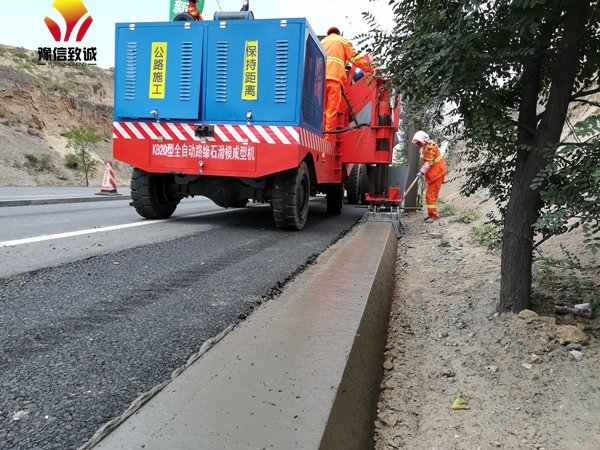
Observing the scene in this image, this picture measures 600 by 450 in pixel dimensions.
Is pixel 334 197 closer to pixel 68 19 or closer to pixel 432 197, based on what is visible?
pixel 432 197

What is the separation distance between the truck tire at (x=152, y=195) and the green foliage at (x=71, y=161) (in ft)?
58.9

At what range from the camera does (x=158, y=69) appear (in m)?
5.77

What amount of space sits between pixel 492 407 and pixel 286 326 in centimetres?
90

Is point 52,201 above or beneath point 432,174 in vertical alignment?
beneath

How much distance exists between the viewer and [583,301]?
2.57 meters

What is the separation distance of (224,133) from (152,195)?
142cm

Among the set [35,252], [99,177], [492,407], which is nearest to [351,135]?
[35,252]

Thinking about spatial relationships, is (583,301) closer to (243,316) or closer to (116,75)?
(243,316)

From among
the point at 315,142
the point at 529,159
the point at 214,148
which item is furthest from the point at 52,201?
the point at 529,159

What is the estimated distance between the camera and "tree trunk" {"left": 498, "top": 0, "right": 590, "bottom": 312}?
2.08 metres

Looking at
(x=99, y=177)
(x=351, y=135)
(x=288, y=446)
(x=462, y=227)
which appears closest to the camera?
(x=288, y=446)

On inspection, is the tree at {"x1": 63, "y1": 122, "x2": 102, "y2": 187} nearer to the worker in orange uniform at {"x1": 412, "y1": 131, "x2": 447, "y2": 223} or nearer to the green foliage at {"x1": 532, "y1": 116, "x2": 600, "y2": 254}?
the worker in orange uniform at {"x1": 412, "y1": 131, "x2": 447, "y2": 223}

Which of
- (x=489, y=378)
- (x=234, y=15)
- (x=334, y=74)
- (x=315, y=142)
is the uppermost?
(x=234, y=15)

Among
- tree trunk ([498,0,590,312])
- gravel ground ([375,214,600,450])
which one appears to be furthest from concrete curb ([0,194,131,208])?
tree trunk ([498,0,590,312])
